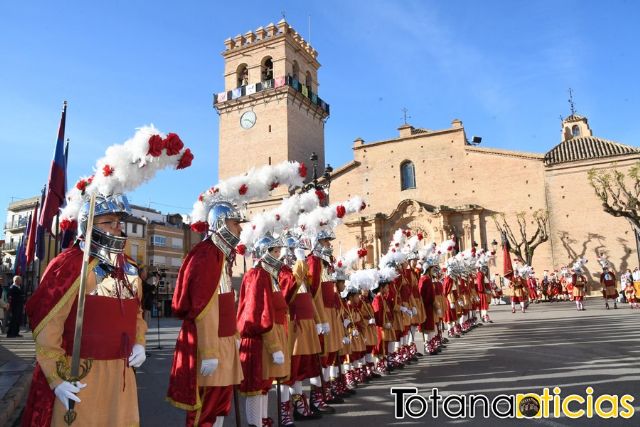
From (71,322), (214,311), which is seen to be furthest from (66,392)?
(214,311)

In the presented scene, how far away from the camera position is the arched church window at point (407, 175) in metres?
43.0

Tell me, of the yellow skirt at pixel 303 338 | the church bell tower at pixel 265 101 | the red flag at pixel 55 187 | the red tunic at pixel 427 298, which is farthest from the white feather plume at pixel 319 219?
the church bell tower at pixel 265 101

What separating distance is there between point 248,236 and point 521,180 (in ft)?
121

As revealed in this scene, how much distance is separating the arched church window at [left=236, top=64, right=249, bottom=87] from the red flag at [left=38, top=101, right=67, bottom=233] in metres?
38.0

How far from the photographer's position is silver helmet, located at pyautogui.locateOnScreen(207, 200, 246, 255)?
15.4ft

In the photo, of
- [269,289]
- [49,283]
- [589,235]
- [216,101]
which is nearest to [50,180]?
[269,289]

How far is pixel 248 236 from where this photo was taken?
6.44 metres

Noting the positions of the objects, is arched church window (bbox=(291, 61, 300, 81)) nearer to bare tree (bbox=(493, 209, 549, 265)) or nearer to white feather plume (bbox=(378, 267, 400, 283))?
bare tree (bbox=(493, 209, 549, 265))

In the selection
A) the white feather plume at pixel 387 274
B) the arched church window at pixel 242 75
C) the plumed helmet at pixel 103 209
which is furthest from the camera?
the arched church window at pixel 242 75

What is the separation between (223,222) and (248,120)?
4561cm

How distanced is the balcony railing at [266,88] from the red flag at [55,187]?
34661mm

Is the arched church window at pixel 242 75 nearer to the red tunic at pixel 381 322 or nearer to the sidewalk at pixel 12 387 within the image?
the sidewalk at pixel 12 387

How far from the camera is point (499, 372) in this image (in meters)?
8.97

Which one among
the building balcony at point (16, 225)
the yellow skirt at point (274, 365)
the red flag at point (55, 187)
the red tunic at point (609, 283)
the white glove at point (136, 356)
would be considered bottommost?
the yellow skirt at point (274, 365)
